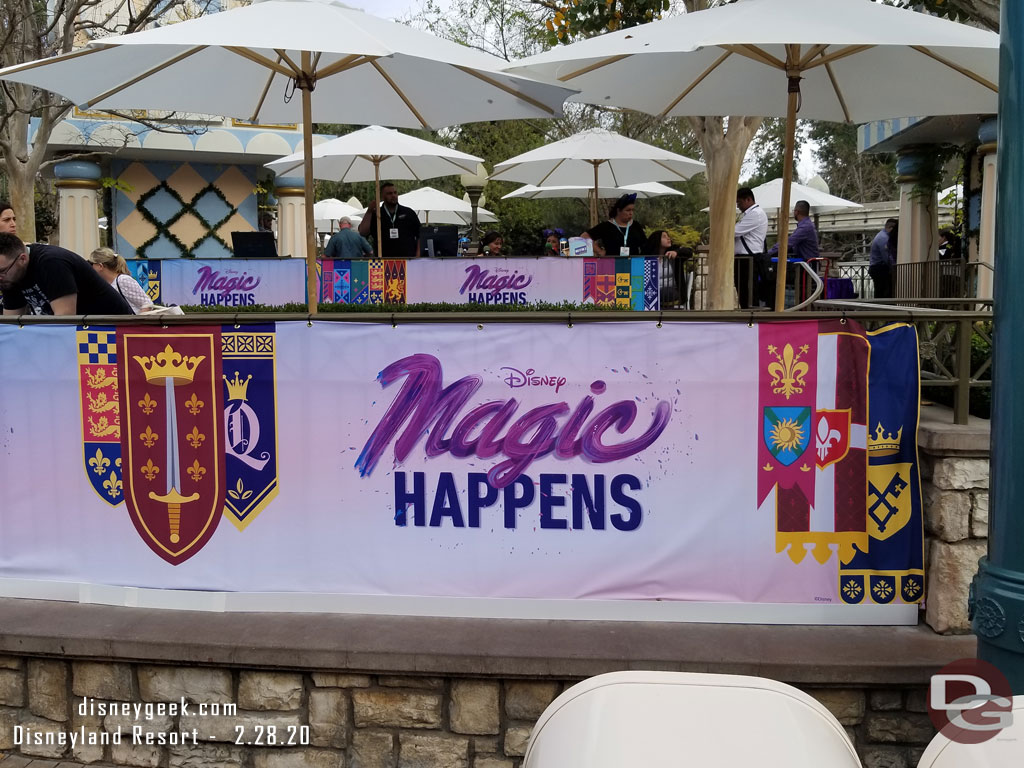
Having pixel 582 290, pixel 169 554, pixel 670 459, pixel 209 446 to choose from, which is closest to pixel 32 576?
pixel 169 554

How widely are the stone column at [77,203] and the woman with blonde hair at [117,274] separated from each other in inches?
559

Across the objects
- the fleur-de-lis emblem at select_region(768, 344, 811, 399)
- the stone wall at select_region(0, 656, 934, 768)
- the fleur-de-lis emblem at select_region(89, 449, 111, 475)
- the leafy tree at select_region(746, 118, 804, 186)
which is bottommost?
the stone wall at select_region(0, 656, 934, 768)

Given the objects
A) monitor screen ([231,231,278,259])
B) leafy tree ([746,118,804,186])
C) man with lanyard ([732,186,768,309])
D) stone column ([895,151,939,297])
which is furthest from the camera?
leafy tree ([746,118,804,186])

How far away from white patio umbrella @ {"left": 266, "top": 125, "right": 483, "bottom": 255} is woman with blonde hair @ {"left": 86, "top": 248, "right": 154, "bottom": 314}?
4324 mm

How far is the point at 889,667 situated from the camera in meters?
3.98

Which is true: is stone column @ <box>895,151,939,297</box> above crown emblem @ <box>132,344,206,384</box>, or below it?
above

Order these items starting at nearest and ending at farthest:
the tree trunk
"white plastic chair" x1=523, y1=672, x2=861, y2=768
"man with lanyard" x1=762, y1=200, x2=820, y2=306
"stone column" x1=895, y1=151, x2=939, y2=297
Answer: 1. "white plastic chair" x1=523, y1=672, x2=861, y2=768
2. "man with lanyard" x1=762, y1=200, x2=820, y2=306
3. the tree trunk
4. "stone column" x1=895, y1=151, x2=939, y2=297

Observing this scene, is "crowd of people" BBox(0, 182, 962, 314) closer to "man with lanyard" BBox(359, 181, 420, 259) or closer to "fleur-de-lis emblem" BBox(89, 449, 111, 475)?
"man with lanyard" BBox(359, 181, 420, 259)

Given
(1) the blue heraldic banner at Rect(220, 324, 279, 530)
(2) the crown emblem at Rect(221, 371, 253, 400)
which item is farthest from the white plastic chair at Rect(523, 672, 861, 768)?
(2) the crown emblem at Rect(221, 371, 253, 400)

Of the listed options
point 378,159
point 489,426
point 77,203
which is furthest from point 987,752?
point 77,203

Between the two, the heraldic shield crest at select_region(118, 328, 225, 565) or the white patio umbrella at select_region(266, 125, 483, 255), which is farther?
the white patio umbrella at select_region(266, 125, 483, 255)

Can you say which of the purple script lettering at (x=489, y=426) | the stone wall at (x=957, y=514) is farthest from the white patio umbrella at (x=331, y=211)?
the stone wall at (x=957, y=514)

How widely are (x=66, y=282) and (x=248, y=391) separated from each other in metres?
1.53

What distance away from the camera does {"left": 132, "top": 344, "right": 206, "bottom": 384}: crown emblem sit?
14.8 feet
